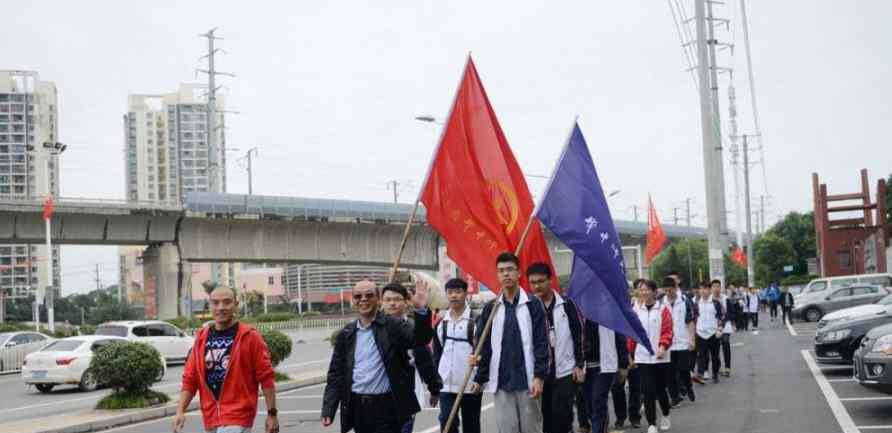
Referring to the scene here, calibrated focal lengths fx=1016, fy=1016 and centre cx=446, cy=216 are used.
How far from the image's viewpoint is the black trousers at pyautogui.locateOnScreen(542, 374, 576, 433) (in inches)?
319

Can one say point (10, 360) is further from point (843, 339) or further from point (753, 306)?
point (843, 339)

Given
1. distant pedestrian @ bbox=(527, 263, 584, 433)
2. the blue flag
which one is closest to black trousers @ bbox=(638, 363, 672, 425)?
the blue flag

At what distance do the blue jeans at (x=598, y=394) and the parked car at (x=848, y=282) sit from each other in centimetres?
2677

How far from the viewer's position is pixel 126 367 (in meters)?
16.3

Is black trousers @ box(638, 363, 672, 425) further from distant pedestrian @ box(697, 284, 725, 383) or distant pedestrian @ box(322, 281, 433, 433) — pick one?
distant pedestrian @ box(697, 284, 725, 383)

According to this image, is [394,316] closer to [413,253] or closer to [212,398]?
[212,398]

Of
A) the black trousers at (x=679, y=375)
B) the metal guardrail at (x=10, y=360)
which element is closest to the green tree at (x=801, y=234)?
the metal guardrail at (x=10, y=360)

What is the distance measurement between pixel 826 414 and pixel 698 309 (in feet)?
13.5

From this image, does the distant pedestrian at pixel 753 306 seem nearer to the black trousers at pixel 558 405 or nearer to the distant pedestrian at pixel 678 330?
the distant pedestrian at pixel 678 330

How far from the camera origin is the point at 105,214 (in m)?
42.3

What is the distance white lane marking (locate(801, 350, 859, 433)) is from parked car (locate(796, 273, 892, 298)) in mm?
17076

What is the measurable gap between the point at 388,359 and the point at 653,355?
4692 mm

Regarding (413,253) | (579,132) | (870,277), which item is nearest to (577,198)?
(579,132)

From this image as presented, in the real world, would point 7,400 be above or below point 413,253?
below
